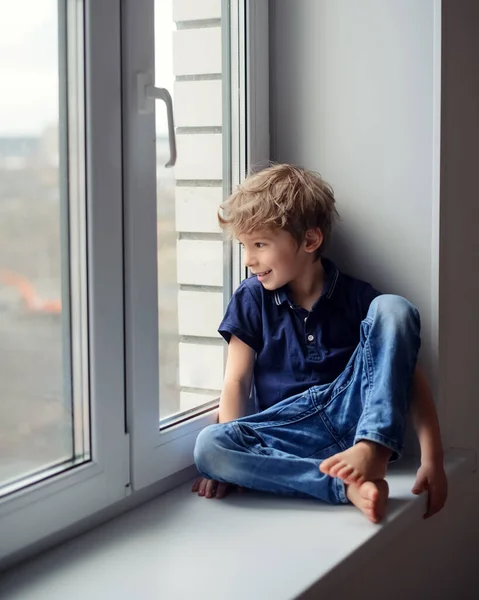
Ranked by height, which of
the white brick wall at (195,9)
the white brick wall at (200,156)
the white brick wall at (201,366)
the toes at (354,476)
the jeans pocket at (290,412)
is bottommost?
the toes at (354,476)

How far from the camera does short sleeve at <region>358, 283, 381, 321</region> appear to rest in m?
1.50

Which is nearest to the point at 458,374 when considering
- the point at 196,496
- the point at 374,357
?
the point at 374,357

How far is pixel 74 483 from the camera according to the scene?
3.78 ft

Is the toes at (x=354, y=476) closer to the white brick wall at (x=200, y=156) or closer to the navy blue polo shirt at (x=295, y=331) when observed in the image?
the navy blue polo shirt at (x=295, y=331)

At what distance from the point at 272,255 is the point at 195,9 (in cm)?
46

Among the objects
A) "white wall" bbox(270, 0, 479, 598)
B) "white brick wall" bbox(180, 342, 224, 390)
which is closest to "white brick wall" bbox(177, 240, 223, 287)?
"white brick wall" bbox(180, 342, 224, 390)

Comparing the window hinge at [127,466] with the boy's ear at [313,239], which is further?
the boy's ear at [313,239]

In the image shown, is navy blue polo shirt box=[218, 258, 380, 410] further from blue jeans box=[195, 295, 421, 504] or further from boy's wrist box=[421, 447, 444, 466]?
boy's wrist box=[421, 447, 444, 466]

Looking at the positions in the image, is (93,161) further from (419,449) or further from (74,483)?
(419,449)

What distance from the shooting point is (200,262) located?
152 centimetres

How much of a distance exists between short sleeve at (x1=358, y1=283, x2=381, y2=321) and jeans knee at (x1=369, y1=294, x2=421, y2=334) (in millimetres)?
93

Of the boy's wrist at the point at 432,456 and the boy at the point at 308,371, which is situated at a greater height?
the boy at the point at 308,371

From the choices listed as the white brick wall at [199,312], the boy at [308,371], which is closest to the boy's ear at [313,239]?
the boy at [308,371]

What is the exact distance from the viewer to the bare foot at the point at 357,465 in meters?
1.24
